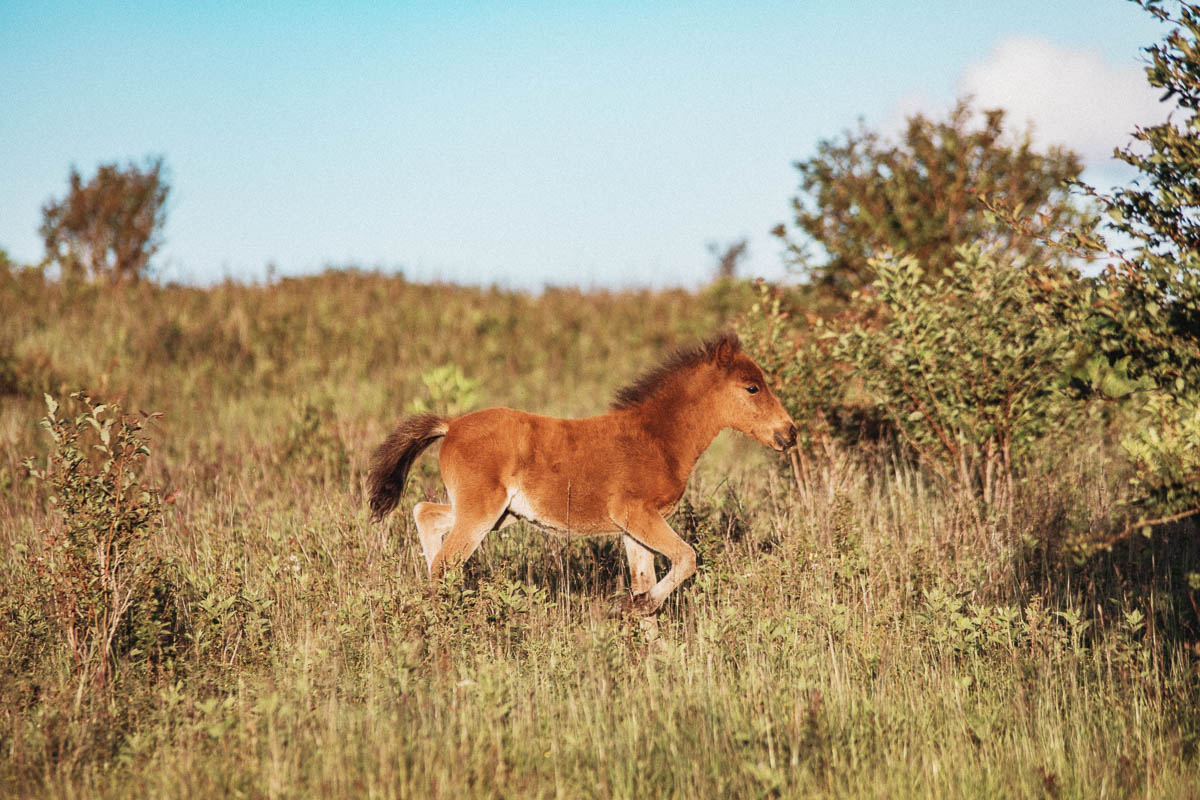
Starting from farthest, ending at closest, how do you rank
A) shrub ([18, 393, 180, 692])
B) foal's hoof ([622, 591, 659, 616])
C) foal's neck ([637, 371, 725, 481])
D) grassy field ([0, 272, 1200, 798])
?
1. foal's neck ([637, 371, 725, 481])
2. foal's hoof ([622, 591, 659, 616])
3. shrub ([18, 393, 180, 692])
4. grassy field ([0, 272, 1200, 798])

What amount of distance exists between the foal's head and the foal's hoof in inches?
58.8

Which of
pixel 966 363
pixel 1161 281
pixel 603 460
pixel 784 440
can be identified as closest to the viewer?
pixel 1161 281

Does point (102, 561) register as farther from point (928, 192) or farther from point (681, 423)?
point (928, 192)

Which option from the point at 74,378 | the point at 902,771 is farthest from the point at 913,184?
the point at 74,378

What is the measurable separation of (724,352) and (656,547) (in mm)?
1623

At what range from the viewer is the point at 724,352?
23.4 ft

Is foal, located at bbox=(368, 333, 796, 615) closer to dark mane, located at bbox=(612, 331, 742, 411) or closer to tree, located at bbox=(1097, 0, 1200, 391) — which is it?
dark mane, located at bbox=(612, 331, 742, 411)

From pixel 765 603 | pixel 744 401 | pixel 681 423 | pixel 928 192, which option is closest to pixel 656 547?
pixel 765 603

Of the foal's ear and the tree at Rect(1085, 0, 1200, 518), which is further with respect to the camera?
the foal's ear

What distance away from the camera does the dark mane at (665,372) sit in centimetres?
720

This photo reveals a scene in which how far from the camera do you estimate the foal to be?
6.54m

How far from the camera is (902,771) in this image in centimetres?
414

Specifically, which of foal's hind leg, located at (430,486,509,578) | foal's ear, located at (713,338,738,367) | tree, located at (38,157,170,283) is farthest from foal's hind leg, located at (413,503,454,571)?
tree, located at (38,157,170,283)

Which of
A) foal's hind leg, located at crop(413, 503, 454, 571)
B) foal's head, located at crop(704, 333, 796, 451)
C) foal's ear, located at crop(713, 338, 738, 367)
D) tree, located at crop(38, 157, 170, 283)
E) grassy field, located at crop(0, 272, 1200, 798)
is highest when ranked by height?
tree, located at crop(38, 157, 170, 283)
